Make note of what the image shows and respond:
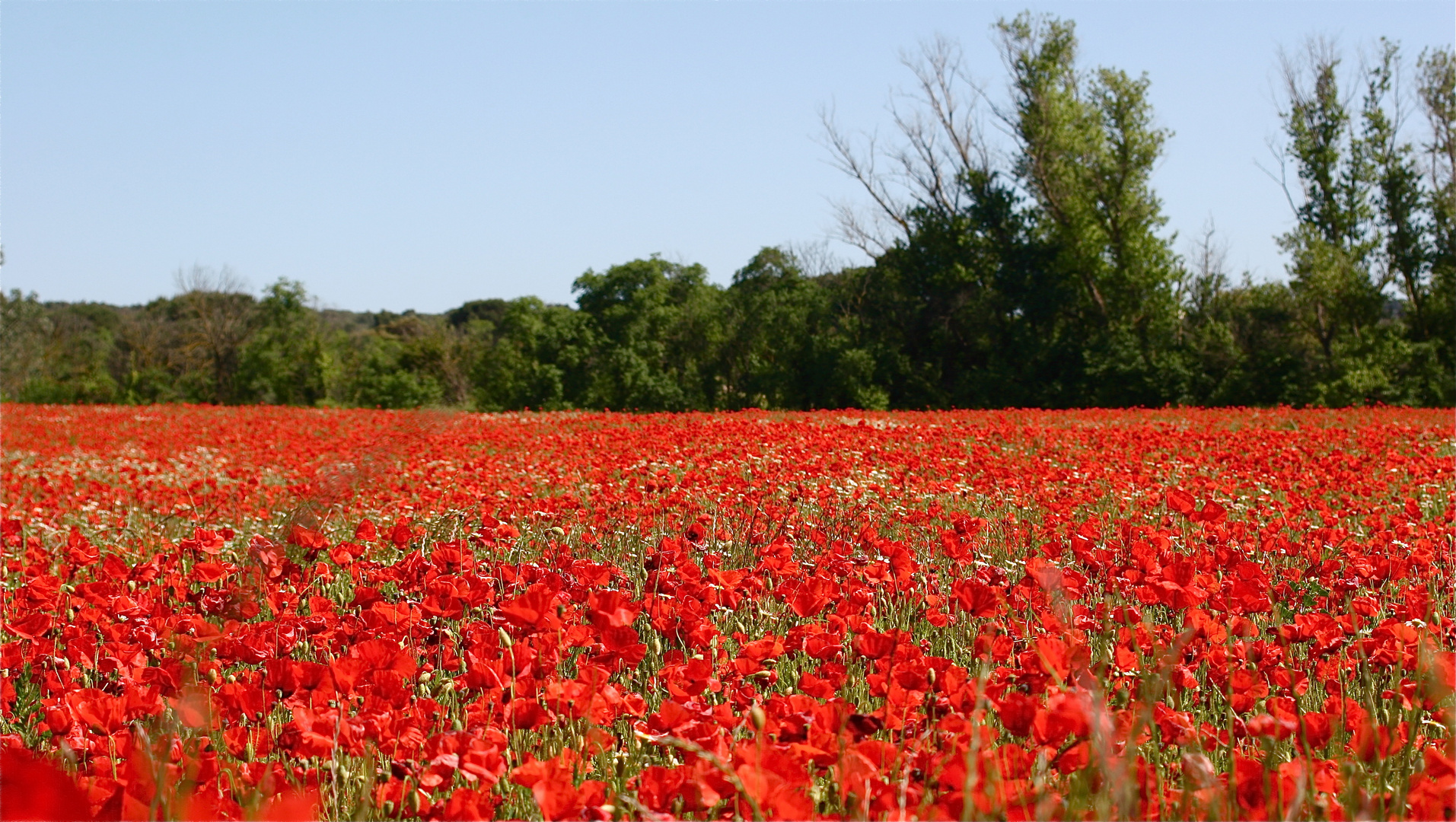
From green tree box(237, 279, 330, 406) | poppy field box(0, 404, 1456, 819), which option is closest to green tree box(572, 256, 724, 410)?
green tree box(237, 279, 330, 406)

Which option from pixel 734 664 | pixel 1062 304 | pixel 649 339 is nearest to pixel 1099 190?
pixel 1062 304

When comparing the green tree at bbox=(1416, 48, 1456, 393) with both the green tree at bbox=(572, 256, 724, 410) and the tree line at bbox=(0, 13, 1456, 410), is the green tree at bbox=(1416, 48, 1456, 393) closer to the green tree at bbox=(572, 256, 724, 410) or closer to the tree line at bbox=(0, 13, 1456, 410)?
the tree line at bbox=(0, 13, 1456, 410)

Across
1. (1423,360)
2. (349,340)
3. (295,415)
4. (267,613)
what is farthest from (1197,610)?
(349,340)

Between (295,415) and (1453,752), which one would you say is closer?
(1453,752)

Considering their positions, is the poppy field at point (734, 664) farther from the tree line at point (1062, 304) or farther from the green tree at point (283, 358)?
the green tree at point (283, 358)

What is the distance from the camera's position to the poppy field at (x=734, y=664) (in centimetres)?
165

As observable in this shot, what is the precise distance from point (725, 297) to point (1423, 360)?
21.2 meters

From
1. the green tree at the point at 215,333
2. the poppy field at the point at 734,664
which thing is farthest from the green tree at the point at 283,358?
the poppy field at the point at 734,664

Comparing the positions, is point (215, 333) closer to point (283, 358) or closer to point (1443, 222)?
point (283, 358)

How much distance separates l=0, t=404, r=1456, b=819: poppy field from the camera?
1.65m

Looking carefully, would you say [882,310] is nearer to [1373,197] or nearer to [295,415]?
[1373,197]

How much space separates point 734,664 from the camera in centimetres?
231

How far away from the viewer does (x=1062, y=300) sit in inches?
1193

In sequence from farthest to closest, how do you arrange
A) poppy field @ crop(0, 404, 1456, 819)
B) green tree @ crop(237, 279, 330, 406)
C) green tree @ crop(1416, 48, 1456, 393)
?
green tree @ crop(237, 279, 330, 406) → green tree @ crop(1416, 48, 1456, 393) → poppy field @ crop(0, 404, 1456, 819)
